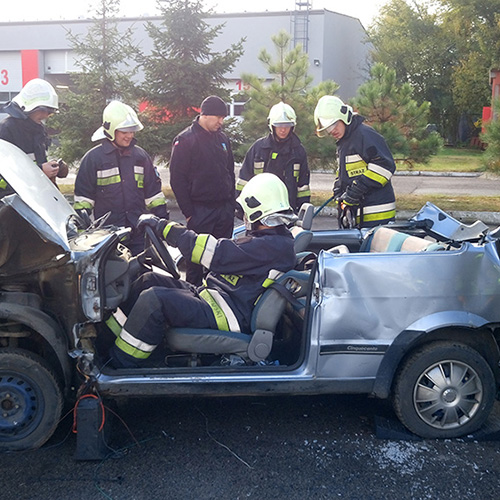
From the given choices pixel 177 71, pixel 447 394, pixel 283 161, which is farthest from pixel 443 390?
pixel 177 71

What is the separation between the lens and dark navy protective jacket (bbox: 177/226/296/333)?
11.7 feet

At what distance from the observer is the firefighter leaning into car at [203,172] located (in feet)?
18.6

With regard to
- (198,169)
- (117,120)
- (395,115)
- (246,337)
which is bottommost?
(246,337)

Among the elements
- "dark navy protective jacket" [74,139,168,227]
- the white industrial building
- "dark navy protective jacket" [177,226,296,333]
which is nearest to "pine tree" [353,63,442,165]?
"dark navy protective jacket" [74,139,168,227]

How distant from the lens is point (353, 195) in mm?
5535

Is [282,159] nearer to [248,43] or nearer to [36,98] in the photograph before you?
[36,98]

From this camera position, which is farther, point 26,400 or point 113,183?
point 113,183

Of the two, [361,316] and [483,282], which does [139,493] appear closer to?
[361,316]

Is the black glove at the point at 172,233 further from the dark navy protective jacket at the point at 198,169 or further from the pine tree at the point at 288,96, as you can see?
the pine tree at the point at 288,96

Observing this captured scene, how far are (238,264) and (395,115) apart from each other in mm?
9346

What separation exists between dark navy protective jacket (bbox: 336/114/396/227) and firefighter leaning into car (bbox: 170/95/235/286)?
1097mm

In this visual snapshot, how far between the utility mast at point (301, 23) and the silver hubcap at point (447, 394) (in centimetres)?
3120

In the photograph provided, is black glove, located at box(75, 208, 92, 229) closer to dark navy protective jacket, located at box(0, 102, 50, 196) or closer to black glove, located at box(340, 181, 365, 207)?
dark navy protective jacket, located at box(0, 102, 50, 196)

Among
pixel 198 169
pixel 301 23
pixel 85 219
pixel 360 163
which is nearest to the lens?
pixel 85 219
